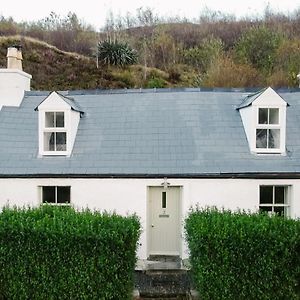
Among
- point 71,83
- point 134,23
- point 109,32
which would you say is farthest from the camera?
point 134,23

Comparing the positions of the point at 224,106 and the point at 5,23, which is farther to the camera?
the point at 5,23

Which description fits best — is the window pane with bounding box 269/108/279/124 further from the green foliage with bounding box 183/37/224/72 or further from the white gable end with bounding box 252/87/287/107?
the green foliage with bounding box 183/37/224/72

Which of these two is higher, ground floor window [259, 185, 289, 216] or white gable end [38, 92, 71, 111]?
white gable end [38, 92, 71, 111]

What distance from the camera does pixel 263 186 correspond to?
526 inches

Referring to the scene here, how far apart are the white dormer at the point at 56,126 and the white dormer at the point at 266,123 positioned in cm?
593

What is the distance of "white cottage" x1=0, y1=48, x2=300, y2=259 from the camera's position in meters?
13.2

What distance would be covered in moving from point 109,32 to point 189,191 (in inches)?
1792

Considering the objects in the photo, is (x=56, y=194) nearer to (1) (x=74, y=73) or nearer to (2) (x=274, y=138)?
(2) (x=274, y=138)

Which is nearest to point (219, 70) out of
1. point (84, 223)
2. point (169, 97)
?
point (169, 97)

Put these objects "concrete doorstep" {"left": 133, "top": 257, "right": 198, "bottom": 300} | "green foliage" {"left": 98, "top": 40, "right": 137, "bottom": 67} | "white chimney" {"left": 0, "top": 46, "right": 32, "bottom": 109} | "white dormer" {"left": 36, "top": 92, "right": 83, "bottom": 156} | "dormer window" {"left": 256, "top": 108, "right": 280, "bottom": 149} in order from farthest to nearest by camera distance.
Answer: "green foliage" {"left": 98, "top": 40, "right": 137, "bottom": 67} → "white chimney" {"left": 0, "top": 46, "right": 32, "bottom": 109} → "white dormer" {"left": 36, "top": 92, "right": 83, "bottom": 156} → "dormer window" {"left": 256, "top": 108, "right": 280, "bottom": 149} → "concrete doorstep" {"left": 133, "top": 257, "right": 198, "bottom": 300}

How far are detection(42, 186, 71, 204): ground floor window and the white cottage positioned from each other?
3 cm

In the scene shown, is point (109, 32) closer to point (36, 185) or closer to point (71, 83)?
point (71, 83)

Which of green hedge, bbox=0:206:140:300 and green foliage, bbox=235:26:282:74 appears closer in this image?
green hedge, bbox=0:206:140:300

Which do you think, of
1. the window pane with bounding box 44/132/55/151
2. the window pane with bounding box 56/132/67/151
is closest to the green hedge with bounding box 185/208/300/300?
the window pane with bounding box 56/132/67/151
